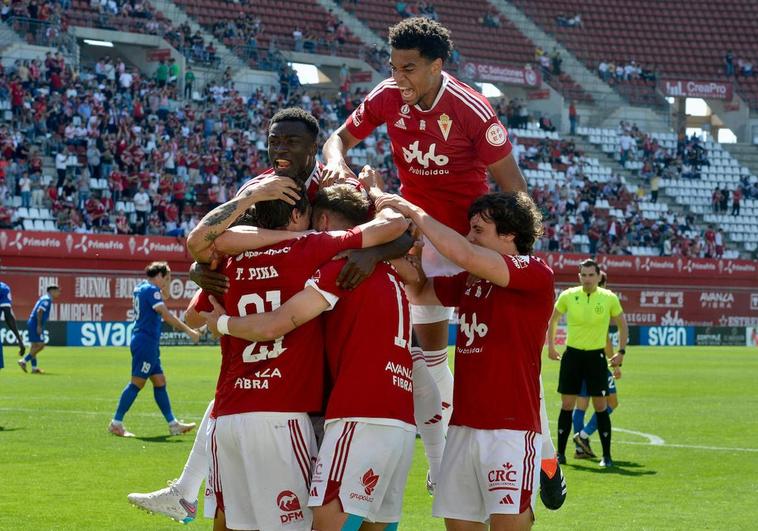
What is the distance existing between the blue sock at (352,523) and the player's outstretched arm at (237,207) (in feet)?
5.16

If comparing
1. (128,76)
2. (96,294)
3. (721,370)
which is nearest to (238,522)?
(721,370)

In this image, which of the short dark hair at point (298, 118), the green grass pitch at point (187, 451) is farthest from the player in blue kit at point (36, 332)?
the short dark hair at point (298, 118)

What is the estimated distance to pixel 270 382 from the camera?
20.0ft

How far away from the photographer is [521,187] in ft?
24.2

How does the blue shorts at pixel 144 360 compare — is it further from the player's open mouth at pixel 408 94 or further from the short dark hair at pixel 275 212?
the short dark hair at pixel 275 212

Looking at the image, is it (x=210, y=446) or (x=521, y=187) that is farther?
(x=521, y=187)

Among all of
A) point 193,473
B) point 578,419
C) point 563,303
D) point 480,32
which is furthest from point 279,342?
point 480,32

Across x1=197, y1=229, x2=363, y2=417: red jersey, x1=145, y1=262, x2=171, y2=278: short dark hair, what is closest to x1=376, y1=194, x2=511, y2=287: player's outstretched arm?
x1=197, y1=229, x2=363, y2=417: red jersey

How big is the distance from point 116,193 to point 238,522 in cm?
3166

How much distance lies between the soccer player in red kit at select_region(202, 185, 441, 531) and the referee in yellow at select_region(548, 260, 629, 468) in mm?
8897

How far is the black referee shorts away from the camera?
1528 centimetres

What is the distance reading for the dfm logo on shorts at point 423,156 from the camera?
7695 millimetres

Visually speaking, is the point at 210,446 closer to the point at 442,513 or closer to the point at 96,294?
the point at 442,513

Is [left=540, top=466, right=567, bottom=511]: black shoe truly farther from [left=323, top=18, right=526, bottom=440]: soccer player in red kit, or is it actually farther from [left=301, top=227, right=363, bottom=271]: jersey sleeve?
[left=301, top=227, right=363, bottom=271]: jersey sleeve
